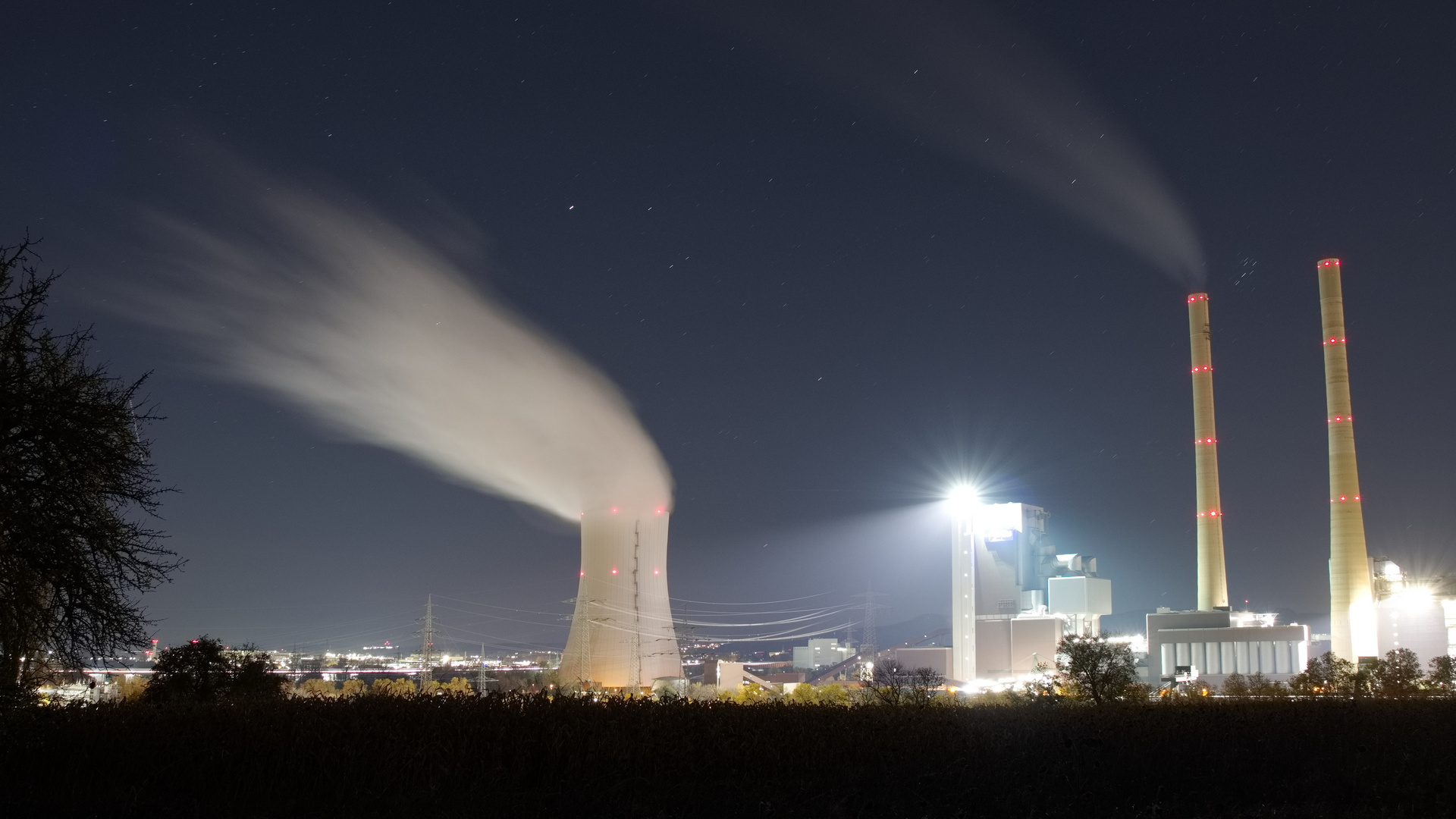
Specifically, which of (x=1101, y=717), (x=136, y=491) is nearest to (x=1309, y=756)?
(x=1101, y=717)

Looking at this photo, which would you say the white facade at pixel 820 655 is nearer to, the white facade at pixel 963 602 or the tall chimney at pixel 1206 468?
the white facade at pixel 963 602

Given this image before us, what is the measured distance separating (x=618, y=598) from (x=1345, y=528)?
4349 centimetres

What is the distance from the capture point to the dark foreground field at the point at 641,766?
7.01 meters

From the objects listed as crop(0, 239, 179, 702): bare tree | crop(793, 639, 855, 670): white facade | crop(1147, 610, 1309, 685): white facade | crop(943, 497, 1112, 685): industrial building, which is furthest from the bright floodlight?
crop(793, 639, 855, 670): white facade

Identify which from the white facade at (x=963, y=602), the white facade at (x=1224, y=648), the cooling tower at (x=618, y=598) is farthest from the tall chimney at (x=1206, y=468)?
the cooling tower at (x=618, y=598)

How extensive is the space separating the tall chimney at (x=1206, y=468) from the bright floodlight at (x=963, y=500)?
18.3 m

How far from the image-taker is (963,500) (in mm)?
88250

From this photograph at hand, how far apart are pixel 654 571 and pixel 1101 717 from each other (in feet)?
134

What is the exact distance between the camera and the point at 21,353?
10.8 m

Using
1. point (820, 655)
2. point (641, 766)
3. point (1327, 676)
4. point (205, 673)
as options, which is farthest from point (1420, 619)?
point (820, 655)

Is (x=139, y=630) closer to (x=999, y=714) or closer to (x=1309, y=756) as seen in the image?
(x=999, y=714)

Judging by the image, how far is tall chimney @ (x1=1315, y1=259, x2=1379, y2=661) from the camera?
65.3 meters

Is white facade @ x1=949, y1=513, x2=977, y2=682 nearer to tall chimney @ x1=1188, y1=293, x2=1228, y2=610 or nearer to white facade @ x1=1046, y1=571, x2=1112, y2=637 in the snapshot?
white facade @ x1=1046, y1=571, x2=1112, y2=637

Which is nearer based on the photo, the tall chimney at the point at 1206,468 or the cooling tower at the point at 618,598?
the cooling tower at the point at 618,598
